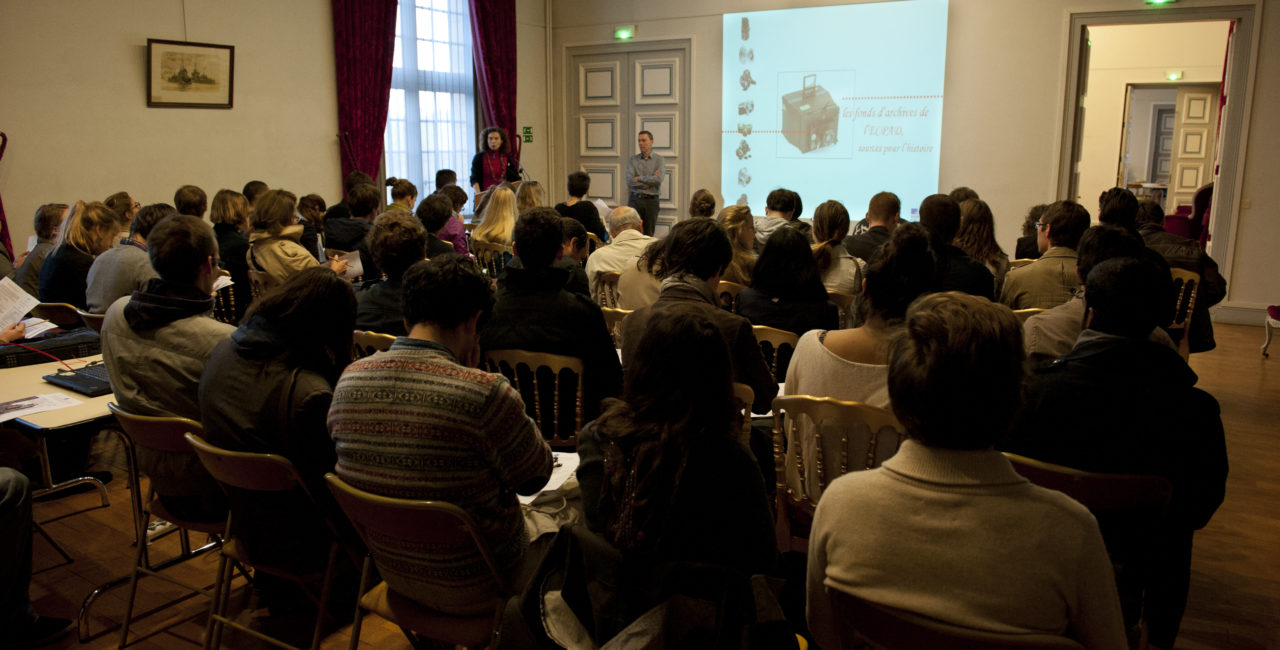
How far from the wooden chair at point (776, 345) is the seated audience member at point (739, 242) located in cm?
94

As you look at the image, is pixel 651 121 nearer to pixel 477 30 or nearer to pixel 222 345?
pixel 477 30

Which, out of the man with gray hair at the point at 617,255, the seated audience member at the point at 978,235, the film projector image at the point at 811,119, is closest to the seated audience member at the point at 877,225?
the seated audience member at the point at 978,235

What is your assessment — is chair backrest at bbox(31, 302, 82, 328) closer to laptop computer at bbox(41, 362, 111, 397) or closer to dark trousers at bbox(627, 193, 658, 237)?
laptop computer at bbox(41, 362, 111, 397)

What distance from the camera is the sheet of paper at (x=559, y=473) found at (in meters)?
2.31

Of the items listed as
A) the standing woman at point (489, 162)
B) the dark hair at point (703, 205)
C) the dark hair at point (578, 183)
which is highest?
the standing woman at point (489, 162)

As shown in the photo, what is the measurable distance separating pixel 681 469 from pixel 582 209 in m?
5.52

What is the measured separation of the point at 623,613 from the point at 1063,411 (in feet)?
3.89

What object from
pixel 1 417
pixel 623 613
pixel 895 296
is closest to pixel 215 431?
pixel 1 417

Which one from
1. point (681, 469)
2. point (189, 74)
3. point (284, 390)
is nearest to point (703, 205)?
point (284, 390)

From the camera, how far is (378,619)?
2.90 meters

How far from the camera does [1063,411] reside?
6.60ft

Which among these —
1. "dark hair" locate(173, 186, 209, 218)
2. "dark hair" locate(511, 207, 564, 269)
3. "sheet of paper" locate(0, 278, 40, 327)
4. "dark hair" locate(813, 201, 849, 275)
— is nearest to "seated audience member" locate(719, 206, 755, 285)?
"dark hair" locate(813, 201, 849, 275)

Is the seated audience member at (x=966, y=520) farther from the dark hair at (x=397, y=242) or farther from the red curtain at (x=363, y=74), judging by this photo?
the red curtain at (x=363, y=74)

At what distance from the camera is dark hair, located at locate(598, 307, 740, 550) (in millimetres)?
1487
